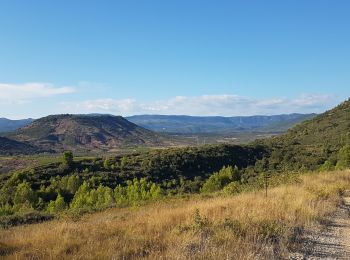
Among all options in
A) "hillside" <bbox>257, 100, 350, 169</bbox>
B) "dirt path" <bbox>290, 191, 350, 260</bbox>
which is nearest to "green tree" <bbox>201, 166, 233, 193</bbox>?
"hillside" <bbox>257, 100, 350, 169</bbox>

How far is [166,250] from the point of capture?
24.2 feet

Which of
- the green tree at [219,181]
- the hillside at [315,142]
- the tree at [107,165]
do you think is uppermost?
the hillside at [315,142]

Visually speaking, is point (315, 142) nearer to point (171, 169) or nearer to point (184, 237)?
point (171, 169)

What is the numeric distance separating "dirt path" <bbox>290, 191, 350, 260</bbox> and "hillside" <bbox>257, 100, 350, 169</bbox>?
40.2m

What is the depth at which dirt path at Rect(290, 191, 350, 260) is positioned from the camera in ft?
26.8

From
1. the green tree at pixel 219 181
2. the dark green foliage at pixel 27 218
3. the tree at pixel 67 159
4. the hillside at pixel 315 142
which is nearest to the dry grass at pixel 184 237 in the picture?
the dark green foliage at pixel 27 218

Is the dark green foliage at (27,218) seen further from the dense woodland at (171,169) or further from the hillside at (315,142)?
the hillside at (315,142)

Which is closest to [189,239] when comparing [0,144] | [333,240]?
[333,240]

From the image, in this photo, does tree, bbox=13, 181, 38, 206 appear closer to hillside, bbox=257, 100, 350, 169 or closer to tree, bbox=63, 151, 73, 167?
tree, bbox=63, 151, 73, 167

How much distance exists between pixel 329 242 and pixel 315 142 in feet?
281

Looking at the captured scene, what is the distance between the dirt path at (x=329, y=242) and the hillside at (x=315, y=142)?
132 ft

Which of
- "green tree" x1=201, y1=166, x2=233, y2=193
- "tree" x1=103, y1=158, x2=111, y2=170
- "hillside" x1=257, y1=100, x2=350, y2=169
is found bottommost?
"tree" x1=103, y1=158, x2=111, y2=170

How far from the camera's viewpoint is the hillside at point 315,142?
66938 mm

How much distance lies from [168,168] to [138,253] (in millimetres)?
70861
